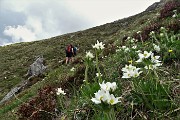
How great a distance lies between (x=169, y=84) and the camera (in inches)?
224

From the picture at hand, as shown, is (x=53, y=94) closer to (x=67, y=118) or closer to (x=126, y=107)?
(x=67, y=118)

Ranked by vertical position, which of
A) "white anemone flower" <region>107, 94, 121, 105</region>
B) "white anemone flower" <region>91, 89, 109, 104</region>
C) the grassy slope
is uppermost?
"white anemone flower" <region>91, 89, 109, 104</region>

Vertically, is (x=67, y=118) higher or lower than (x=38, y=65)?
higher

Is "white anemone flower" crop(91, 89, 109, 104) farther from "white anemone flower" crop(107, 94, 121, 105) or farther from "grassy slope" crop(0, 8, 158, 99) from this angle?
"grassy slope" crop(0, 8, 158, 99)

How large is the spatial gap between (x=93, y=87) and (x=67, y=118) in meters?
0.98

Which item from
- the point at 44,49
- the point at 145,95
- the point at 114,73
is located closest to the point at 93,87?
the point at 145,95

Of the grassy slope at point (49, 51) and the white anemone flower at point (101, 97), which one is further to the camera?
the grassy slope at point (49, 51)

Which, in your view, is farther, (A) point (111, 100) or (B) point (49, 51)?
(B) point (49, 51)

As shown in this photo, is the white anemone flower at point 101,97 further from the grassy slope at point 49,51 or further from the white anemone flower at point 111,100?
the grassy slope at point 49,51

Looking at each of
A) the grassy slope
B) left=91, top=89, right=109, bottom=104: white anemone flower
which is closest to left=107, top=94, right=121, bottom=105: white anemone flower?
left=91, top=89, right=109, bottom=104: white anemone flower

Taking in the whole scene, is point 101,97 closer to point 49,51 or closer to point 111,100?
point 111,100

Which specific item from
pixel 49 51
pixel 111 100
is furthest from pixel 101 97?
pixel 49 51

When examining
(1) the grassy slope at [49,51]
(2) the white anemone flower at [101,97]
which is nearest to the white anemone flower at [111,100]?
(2) the white anemone flower at [101,97]

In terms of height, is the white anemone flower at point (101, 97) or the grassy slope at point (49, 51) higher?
the white anemone flower at point (101, 97)
